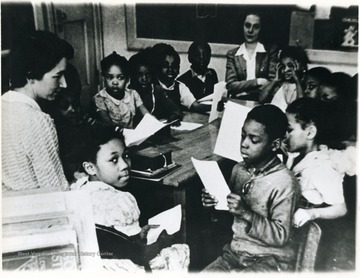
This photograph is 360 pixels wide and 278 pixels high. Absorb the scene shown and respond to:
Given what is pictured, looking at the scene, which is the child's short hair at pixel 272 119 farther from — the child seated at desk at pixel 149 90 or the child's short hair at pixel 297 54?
the child seated at desk at pixel 149 90

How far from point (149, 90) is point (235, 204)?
0.46 metres

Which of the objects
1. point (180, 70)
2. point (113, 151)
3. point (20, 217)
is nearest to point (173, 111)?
point (180, 70)

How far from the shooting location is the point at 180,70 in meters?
1.47

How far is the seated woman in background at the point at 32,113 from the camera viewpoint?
53.0 inches

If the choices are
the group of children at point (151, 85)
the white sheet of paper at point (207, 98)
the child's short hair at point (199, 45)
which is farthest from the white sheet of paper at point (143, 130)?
the child's short hair at point (199, 45)

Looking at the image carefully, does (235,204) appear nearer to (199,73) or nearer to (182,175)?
(182,175)

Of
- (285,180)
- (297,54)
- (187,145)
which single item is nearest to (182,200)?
(187,145)

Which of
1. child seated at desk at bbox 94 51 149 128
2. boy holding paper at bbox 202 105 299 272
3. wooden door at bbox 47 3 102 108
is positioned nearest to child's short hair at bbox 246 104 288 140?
boy holding paper at bbox 202 105 299 272

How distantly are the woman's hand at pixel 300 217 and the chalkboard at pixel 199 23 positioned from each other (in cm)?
50

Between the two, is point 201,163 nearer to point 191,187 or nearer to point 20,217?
point 191,187

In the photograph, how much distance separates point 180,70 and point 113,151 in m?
0.34

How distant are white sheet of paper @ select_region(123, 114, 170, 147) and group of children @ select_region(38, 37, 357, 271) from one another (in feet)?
0.09

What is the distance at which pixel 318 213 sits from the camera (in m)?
1.37

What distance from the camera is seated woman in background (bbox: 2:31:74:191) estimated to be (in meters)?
1.35
